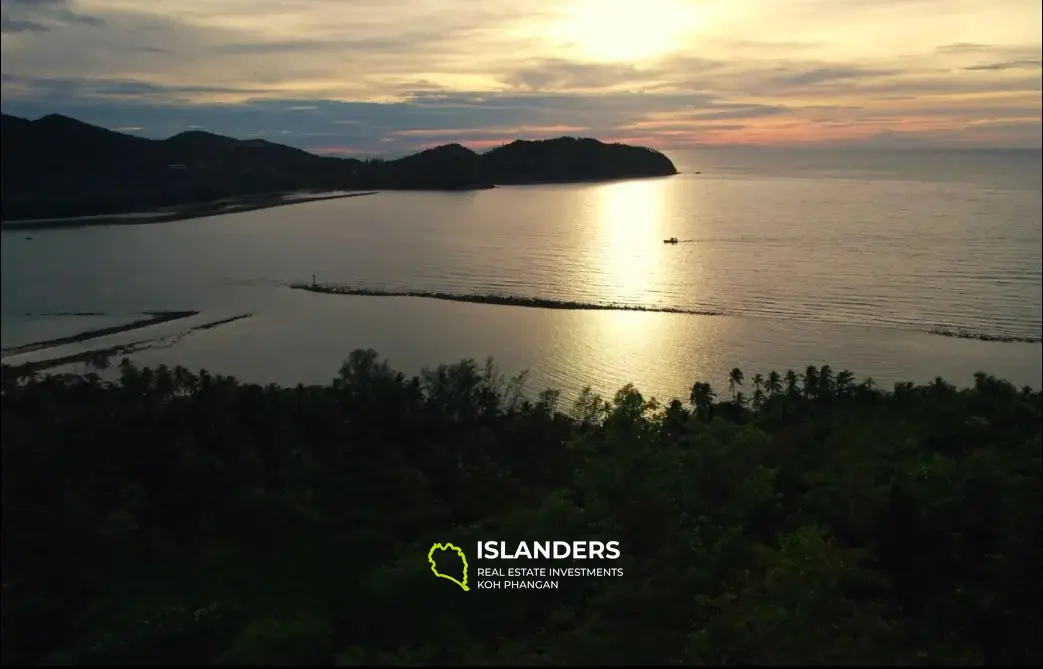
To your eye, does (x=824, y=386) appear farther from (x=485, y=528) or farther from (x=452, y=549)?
(x=452, y=549)

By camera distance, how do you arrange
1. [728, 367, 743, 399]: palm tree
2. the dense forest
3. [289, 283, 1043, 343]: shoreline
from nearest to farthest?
the dense forest → [728, 367, 743, 399]: palm tree → [289, 283, 1043, 343]: shoreline

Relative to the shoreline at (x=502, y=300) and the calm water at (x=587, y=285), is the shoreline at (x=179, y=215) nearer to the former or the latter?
the calm water at (x=587, y=285)

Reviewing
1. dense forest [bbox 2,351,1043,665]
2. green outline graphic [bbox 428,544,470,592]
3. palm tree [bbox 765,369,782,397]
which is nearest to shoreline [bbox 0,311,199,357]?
dense forest [bbox 2,351,1043,665]

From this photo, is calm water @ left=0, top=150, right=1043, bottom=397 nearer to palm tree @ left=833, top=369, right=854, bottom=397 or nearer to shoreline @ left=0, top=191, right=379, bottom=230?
shoreline @ left=0, top=191, right=379, bottom=230

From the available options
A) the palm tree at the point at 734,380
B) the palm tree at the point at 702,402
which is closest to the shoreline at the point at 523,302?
the palm tree at the point at 734,380

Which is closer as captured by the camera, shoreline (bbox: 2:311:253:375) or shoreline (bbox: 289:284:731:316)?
shoreline (bbox: 2:311:253:375)

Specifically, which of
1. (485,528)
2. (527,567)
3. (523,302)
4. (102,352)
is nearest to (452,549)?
(527,567)

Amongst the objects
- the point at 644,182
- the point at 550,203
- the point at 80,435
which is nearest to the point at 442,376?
the point at 80,435

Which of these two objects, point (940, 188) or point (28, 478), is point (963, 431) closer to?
point (28, 478)
